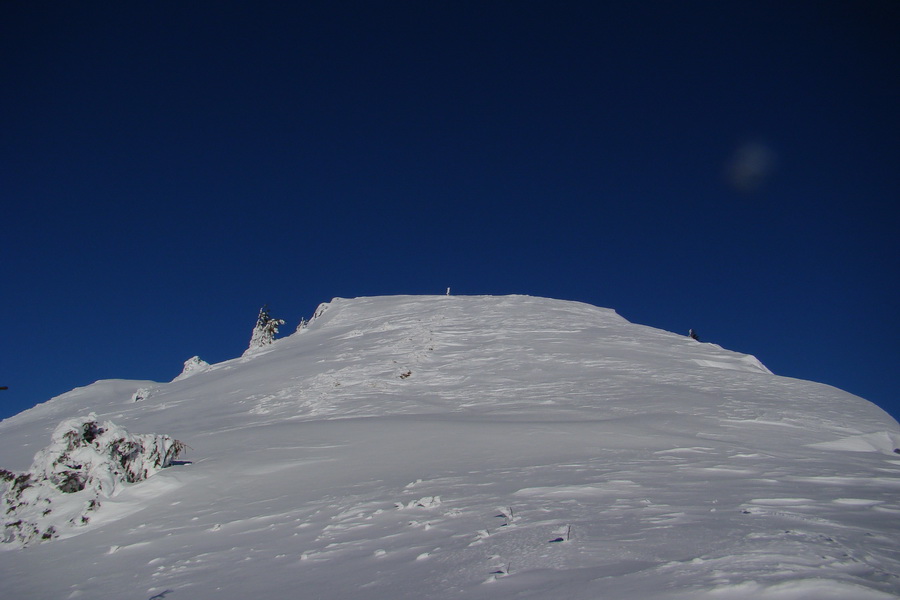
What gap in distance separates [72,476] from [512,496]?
7.56 meters

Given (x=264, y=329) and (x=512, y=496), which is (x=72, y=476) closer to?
(x=512, y=496)

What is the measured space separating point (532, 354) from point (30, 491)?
51.9ft

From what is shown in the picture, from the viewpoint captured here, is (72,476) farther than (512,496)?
Yes

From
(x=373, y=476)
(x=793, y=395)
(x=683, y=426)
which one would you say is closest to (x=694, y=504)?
(x=373, y=476)

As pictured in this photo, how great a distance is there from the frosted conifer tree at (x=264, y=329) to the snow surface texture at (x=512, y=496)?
3148cm

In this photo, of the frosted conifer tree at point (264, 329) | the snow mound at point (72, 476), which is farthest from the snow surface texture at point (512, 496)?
the frosted conifer tree at point (264, 329)

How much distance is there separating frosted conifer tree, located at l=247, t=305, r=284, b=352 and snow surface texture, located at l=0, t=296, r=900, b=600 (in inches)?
1239

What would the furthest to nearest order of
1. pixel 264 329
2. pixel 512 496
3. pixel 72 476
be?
pixel 264 329 < pixel 72 476 < pixel 512 496

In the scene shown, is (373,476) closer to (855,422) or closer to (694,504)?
(694,504)

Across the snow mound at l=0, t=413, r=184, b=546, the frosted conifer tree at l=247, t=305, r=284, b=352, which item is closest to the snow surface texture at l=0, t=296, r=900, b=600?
the snow mound at l=0, t=413, r=184, b=546

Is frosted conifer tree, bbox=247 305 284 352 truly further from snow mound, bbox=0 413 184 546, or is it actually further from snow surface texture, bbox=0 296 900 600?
snow mound, bbox=0 413 184 546

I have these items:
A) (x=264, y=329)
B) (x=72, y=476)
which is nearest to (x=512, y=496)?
(x=72, y=476)

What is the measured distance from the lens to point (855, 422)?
11789 mm

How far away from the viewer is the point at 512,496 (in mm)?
6586
